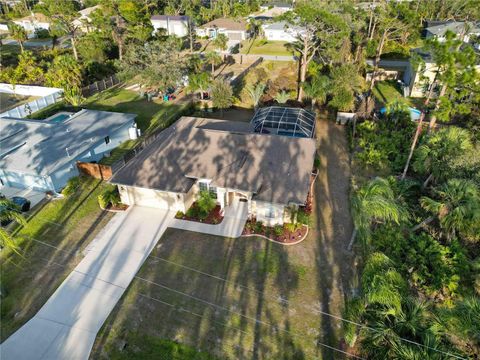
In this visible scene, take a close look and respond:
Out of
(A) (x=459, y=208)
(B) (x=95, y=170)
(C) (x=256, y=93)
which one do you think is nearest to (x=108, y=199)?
(B) (x=95, y=170)

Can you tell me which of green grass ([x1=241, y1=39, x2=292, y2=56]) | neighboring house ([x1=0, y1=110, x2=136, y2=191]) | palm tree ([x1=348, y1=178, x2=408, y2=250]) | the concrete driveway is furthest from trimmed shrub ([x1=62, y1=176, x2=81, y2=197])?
green grass ([x1=241, y1=39, x2=292, y2=56])

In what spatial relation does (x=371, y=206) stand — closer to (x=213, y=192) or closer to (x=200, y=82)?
(x=213, y=192)

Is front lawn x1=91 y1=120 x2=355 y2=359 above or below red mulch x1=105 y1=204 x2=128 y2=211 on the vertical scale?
below

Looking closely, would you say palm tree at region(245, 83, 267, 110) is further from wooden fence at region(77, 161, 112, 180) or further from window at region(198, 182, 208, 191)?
wooden fence at region(77, 161, 112, 180)

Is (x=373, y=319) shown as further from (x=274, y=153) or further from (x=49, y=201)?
(x=49, y=201)

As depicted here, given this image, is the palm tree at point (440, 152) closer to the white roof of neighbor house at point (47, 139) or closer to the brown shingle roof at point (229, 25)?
the white roof of neighbor house at point (47, 139)

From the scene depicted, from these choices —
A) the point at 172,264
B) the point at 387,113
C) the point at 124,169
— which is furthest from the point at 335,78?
the point at 172,264

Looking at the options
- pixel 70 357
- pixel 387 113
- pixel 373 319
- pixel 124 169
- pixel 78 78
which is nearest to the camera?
pixel 373 319
